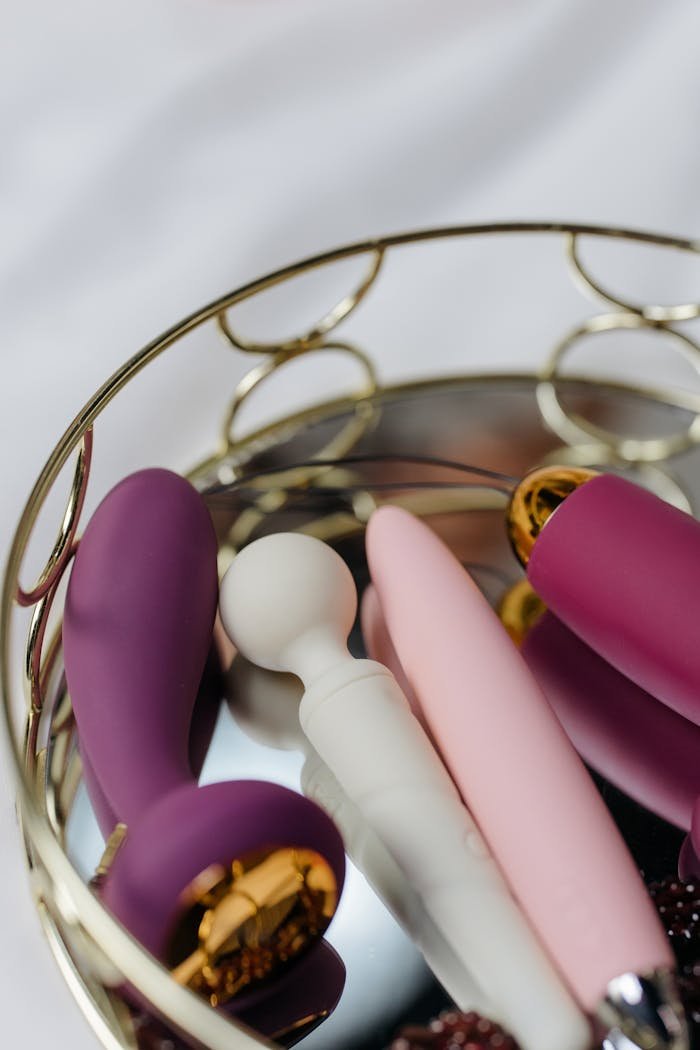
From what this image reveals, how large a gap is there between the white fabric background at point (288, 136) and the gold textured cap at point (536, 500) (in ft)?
0.58

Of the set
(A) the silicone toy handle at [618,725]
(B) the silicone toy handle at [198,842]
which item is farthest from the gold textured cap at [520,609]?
(B) the silicone toy handle at [198,842]

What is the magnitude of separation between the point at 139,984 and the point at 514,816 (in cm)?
9

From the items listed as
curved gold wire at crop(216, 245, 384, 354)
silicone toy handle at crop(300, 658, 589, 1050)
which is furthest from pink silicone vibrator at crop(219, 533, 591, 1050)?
curved gold wire at crop(216, 245, 384, 354)

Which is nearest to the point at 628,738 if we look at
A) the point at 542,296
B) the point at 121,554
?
the point at 121,554

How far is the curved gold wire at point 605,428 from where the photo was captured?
428mm

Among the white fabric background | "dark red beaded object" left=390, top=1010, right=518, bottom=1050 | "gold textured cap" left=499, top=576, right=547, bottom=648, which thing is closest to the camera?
"dark red beaded object" left=390, top=1010, right=518, bottom=1050

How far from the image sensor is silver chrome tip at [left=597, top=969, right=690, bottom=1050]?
0.26m

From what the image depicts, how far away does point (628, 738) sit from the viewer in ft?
1.11

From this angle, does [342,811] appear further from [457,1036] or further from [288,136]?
[288,136]

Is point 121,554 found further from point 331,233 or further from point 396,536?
point 331,233

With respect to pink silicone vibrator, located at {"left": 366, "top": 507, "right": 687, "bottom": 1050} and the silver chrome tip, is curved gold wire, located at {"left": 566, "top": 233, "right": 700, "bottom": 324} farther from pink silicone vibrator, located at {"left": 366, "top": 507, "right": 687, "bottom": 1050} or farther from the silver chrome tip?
the silver chrome tip

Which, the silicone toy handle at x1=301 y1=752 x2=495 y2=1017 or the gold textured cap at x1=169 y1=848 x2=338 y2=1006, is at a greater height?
the gold textured cap at x1=169 y1=848 x2=338 y2=1006

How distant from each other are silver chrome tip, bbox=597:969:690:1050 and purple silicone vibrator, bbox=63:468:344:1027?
0.19 feet

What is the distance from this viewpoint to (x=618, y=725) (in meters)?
0.34
